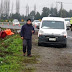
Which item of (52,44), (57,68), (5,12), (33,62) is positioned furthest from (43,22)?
(5,12)

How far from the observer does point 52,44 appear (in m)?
17.9

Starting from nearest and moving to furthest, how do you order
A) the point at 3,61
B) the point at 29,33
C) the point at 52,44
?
the point at 3,61 → the point at 29,33 → the point at 52,44

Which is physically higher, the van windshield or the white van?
the van windshield

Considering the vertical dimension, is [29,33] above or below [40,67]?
above

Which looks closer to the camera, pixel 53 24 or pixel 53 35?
pixel 53 35

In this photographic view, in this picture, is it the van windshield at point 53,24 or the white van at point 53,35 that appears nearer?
the white van at point 53,35

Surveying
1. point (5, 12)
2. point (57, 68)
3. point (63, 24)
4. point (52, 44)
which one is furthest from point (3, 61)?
point (5, 12)

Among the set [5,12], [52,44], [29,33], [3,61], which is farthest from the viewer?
[5,12]

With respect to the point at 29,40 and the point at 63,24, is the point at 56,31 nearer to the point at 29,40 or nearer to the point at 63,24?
the point at 63,24

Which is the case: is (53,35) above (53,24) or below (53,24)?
below

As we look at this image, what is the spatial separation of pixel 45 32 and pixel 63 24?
141 centimetres

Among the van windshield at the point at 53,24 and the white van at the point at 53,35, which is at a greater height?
the van windshield at the point at 53,24

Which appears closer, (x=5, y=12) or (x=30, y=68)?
(x=30, y=68)

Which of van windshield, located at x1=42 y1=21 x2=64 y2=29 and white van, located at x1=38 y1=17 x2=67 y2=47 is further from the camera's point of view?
van windshield, located at x1=42 y1=21 x2=64 y2=29
